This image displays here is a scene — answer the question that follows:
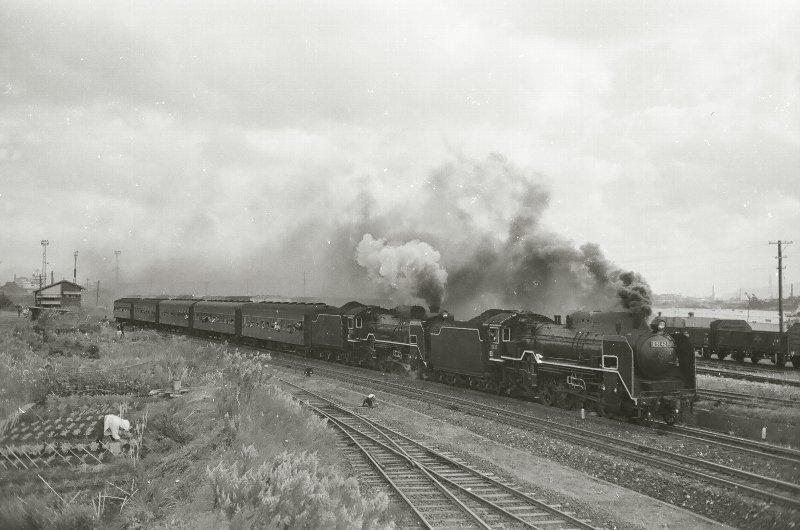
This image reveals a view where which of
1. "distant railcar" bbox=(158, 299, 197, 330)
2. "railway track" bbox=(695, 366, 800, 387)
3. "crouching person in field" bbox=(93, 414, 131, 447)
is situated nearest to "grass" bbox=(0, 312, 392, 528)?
"crouching person in field" bbox=(93, 414, 131, 447)

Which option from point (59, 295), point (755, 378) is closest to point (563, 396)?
point (755, 378)

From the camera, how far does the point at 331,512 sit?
7.48m

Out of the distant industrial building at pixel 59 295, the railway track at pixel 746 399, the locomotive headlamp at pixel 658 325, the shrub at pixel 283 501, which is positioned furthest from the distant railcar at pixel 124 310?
the shrub at pixel 283 501

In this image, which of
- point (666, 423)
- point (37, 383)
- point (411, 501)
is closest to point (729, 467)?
point (666, 423)

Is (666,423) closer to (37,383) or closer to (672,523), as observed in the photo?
(672,523)

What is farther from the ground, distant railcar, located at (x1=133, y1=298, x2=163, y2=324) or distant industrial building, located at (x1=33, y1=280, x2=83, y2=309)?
distant industrial building, located at (x1=33, y1=280, x2=83, y2=309)

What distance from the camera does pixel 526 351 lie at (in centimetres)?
1898

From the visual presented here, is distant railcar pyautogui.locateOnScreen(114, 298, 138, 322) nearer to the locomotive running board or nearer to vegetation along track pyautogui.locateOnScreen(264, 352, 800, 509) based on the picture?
vegetation along track pyautogui.locateOnScreen(264, 352, 800, 509)

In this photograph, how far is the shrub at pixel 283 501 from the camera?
723 cm

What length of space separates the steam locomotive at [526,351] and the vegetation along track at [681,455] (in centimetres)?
165

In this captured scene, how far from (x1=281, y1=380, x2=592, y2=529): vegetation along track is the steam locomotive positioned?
19.3 feet

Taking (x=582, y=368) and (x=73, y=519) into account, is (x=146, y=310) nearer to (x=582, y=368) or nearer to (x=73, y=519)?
(x=582, y=368)

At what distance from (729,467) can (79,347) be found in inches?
963

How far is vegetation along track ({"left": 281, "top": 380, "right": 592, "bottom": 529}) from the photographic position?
9180 mm
